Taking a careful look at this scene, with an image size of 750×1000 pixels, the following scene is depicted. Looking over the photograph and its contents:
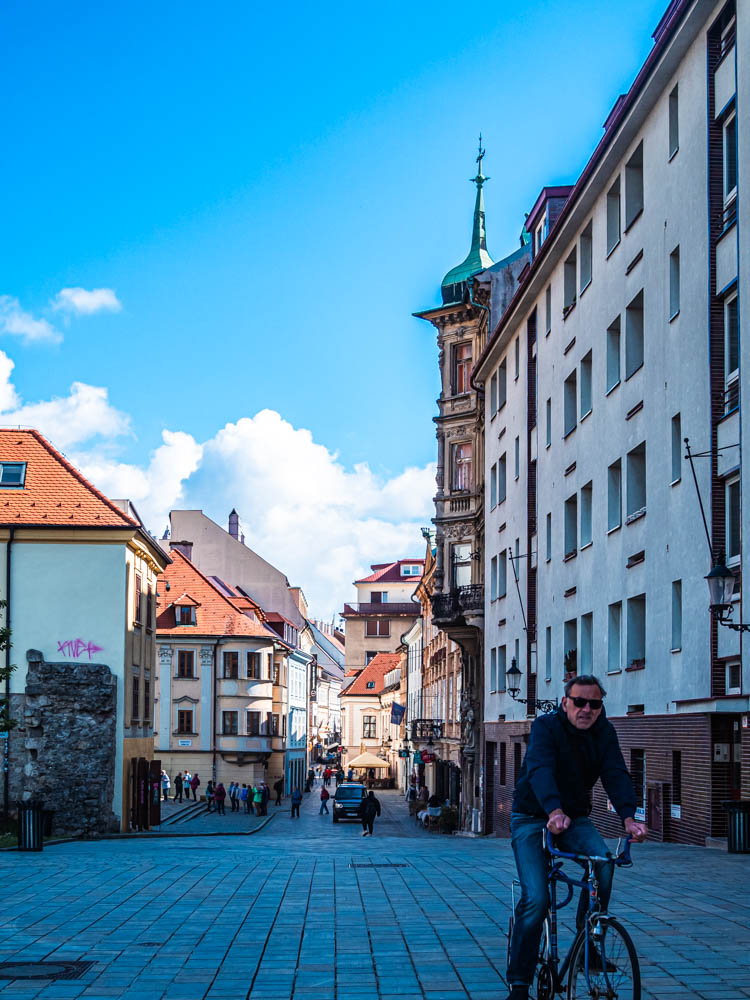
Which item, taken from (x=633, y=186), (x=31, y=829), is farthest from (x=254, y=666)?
(x=31, y=829)

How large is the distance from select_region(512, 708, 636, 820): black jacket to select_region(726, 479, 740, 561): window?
14008 millimetres

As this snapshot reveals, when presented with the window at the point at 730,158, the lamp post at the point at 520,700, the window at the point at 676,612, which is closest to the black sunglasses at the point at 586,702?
the window at the point at 730,158

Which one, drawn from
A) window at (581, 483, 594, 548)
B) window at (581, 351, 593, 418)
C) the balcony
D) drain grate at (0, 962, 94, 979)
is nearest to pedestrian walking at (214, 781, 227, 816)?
window at (581, 483, 594, 548)

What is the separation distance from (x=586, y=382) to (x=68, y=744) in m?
18.1

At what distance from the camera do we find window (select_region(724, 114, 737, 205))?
20562mm

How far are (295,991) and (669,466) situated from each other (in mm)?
16619

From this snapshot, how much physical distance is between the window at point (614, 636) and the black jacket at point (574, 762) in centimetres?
2090

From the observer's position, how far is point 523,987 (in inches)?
248

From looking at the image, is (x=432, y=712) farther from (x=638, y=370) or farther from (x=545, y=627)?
(x=638, y=370)

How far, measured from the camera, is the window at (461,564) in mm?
49281

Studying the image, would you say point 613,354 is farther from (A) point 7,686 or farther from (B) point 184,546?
(B) point 184,546

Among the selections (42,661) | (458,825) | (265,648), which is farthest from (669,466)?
(265,648)

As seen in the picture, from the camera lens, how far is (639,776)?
2419 centimetres

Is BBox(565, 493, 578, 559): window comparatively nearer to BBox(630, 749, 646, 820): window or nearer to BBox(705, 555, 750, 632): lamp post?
BBox(630, 749, 646, 820): window
